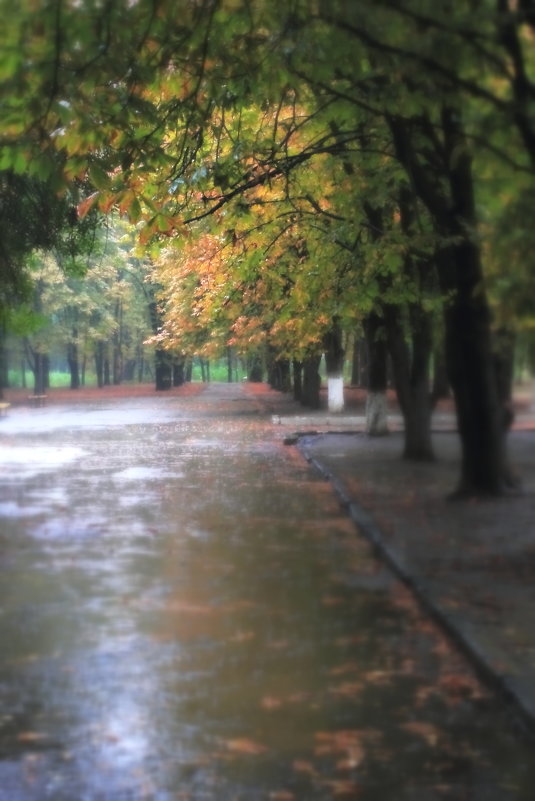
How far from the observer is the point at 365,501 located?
14.5m

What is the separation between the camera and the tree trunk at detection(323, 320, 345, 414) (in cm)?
3412

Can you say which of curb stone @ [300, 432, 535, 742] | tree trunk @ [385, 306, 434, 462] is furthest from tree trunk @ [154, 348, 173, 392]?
curb stone @ [300, 432, 535, 742]

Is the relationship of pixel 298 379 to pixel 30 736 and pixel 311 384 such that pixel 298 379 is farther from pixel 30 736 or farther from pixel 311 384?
pixel 30 736

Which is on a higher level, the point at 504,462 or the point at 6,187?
the point at 6,187

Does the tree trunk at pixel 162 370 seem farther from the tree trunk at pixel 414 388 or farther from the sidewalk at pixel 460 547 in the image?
the sidewalk at pixel 460 547

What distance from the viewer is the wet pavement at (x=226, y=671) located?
480cm

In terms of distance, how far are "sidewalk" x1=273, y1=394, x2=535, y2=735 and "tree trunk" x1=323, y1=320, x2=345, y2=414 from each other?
1205cm

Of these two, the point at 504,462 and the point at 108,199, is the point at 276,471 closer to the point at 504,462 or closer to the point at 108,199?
the point at 504,462

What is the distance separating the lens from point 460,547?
35.6 ft

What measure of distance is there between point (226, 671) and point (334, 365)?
29.0m

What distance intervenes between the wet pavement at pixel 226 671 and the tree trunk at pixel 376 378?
9.53 meters

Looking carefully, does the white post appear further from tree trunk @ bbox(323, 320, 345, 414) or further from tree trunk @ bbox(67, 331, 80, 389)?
tree trunk @ bbox(67, 331, 80, 389)

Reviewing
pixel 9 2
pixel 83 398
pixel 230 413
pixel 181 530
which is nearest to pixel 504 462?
pixel 181 530

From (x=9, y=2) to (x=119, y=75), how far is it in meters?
1.46
